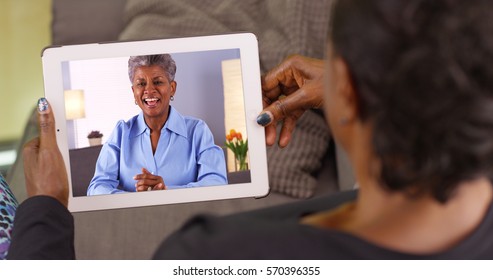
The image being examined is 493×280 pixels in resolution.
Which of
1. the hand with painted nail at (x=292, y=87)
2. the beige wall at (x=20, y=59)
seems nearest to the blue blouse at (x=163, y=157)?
the hand with painted nail at (x=292, y=87)

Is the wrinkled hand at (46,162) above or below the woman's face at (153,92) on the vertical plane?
below

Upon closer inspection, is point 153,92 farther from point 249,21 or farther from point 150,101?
point 249,21

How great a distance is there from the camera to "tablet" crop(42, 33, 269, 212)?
2.75 feet

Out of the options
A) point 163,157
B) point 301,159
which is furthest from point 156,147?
point 301,159

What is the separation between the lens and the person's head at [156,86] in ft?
2.81

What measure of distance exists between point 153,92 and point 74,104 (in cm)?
10

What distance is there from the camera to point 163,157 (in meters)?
0.85

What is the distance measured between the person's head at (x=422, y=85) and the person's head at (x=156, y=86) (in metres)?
0.42

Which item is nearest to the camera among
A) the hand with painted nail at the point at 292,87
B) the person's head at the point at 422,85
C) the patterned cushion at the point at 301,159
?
the person's head at the point at 422,85

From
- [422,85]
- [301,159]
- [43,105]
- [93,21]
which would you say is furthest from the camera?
[93,21]

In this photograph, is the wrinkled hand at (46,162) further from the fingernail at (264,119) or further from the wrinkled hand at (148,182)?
the fingernail at (264,119)
